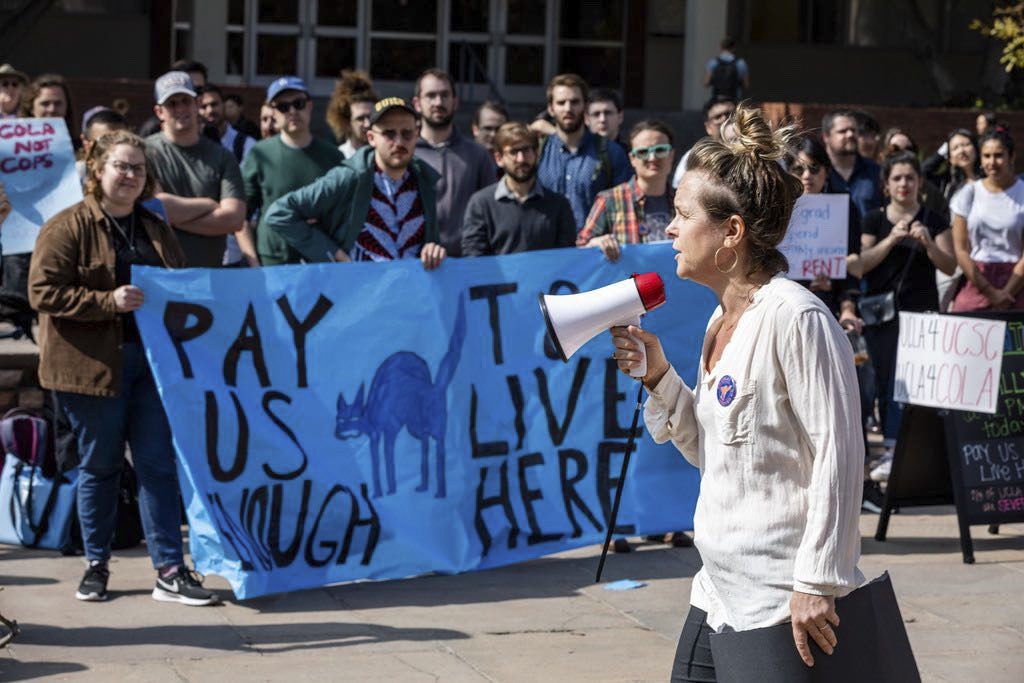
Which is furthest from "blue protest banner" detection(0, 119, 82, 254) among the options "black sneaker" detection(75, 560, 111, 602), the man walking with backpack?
the man walking with backpack

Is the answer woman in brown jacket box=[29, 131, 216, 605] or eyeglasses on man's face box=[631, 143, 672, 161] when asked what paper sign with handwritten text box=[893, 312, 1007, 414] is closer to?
eyeglasses on man's face box=[631, 143, 672, 161]

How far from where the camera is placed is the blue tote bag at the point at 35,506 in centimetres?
738

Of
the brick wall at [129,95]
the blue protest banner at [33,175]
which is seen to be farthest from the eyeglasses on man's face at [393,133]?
the brick wall at [129,95]

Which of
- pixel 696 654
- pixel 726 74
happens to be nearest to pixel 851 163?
pixel 696 654

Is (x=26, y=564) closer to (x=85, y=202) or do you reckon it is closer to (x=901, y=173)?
(x=85, y=202)

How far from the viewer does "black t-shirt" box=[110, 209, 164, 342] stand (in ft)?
21.5

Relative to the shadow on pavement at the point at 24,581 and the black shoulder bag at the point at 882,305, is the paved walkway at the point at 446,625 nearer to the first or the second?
the shadow on pavement at the point at 24,581

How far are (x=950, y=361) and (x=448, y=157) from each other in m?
2.80

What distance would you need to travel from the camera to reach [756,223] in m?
3.52

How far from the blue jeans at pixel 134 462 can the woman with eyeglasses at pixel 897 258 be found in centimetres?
410

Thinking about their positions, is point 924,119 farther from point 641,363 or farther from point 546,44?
point 641,363

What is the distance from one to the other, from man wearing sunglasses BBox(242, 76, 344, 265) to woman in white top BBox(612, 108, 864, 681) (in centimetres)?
526

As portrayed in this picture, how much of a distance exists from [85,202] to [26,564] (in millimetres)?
1711

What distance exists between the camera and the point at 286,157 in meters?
8.64
